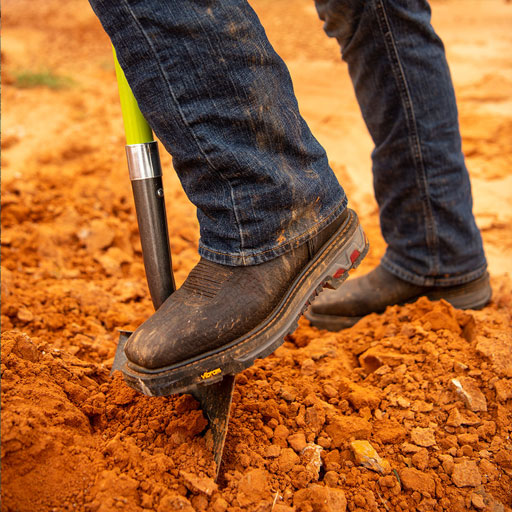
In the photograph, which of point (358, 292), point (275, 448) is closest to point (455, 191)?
point (358, 292)

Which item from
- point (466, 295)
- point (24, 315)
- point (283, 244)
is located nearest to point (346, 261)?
point (283, 244)

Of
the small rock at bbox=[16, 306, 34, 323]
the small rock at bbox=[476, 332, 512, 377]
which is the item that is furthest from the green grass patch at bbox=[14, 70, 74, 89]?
the small rock at bbox=[476, 332, 512, 377]

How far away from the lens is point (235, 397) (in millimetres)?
1399

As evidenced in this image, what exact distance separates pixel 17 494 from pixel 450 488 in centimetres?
99

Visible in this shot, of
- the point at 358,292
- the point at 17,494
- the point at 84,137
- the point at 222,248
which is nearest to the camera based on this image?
the point at 17,494

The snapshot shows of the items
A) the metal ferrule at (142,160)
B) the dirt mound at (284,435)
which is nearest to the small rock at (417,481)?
the dirt mound at (284,435)

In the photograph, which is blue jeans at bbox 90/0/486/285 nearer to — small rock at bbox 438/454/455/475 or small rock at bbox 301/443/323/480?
small rock at bbox 301/443/323/480

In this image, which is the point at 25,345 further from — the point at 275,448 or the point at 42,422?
the point at 275,448

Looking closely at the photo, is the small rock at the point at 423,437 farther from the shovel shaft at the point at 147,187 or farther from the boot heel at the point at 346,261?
the shovel shaft at the point at 147,187

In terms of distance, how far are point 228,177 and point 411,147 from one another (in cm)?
82

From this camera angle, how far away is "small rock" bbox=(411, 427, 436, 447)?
129 cm

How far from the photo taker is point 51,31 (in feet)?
20.1

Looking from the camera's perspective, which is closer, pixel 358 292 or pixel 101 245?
pixel 358 292

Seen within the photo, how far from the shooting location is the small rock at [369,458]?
122 centimetres
